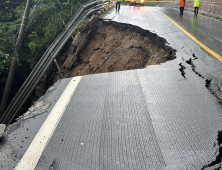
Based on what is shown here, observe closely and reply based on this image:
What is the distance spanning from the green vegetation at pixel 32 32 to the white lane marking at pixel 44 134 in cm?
710

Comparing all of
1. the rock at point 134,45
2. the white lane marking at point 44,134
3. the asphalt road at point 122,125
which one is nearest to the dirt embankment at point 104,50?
the rock at point 134,45

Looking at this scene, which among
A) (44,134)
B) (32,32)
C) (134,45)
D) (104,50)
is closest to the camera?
(44,134)

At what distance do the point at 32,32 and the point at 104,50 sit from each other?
3810 mm

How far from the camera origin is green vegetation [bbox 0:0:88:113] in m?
10.1

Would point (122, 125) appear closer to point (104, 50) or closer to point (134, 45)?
point (134, 45)

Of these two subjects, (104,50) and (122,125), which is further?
(104,50)

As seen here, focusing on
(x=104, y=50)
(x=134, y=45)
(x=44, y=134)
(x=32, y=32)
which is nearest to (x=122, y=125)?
(x=44, y=134)

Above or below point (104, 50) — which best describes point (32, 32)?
above

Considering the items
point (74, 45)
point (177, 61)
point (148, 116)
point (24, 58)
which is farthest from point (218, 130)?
point (24, 58)

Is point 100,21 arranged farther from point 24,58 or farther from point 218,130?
point 218,130

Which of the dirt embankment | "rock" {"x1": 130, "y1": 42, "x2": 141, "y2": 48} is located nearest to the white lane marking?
the dirt embankment

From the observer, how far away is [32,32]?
1038 centimetres

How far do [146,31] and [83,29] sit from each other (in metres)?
3.23

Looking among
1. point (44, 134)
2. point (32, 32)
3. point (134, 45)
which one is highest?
point (32, 32)
